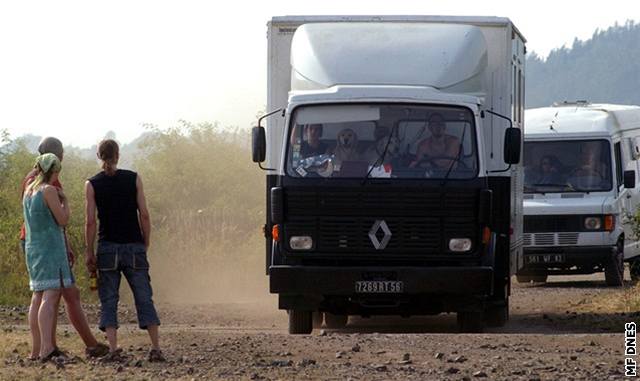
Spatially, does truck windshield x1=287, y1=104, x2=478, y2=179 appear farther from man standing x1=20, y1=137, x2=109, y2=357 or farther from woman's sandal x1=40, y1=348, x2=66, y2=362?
woman's sandal x1=40, y1=348, x2=66, y2=362

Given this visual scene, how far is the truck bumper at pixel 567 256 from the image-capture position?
25.8 meters

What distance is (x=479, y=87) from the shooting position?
56.3 ft

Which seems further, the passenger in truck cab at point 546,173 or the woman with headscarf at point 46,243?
the passenger in truck cab at point 546,173

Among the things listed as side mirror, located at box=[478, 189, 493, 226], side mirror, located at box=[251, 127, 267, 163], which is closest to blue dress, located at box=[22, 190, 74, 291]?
side mirror, located at box=[251, 127, 267, 163]

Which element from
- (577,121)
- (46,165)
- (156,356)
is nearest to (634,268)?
(577,121)

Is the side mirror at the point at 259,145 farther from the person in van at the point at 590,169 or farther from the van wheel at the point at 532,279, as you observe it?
the van wheel at the point at 532,279

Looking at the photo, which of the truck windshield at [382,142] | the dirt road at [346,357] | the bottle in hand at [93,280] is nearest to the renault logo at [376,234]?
the truck windshield at [382,142]

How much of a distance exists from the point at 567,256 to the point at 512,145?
376 inches

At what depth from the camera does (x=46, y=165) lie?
12953 mm

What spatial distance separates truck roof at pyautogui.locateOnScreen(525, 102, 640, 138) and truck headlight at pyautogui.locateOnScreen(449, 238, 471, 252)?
9876 millimetres

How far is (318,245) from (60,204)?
12.5 ft

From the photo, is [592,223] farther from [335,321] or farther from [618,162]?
[335,321]

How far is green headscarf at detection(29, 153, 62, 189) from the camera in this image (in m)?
13.0

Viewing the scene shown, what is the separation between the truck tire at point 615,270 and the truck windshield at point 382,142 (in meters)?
10.1
